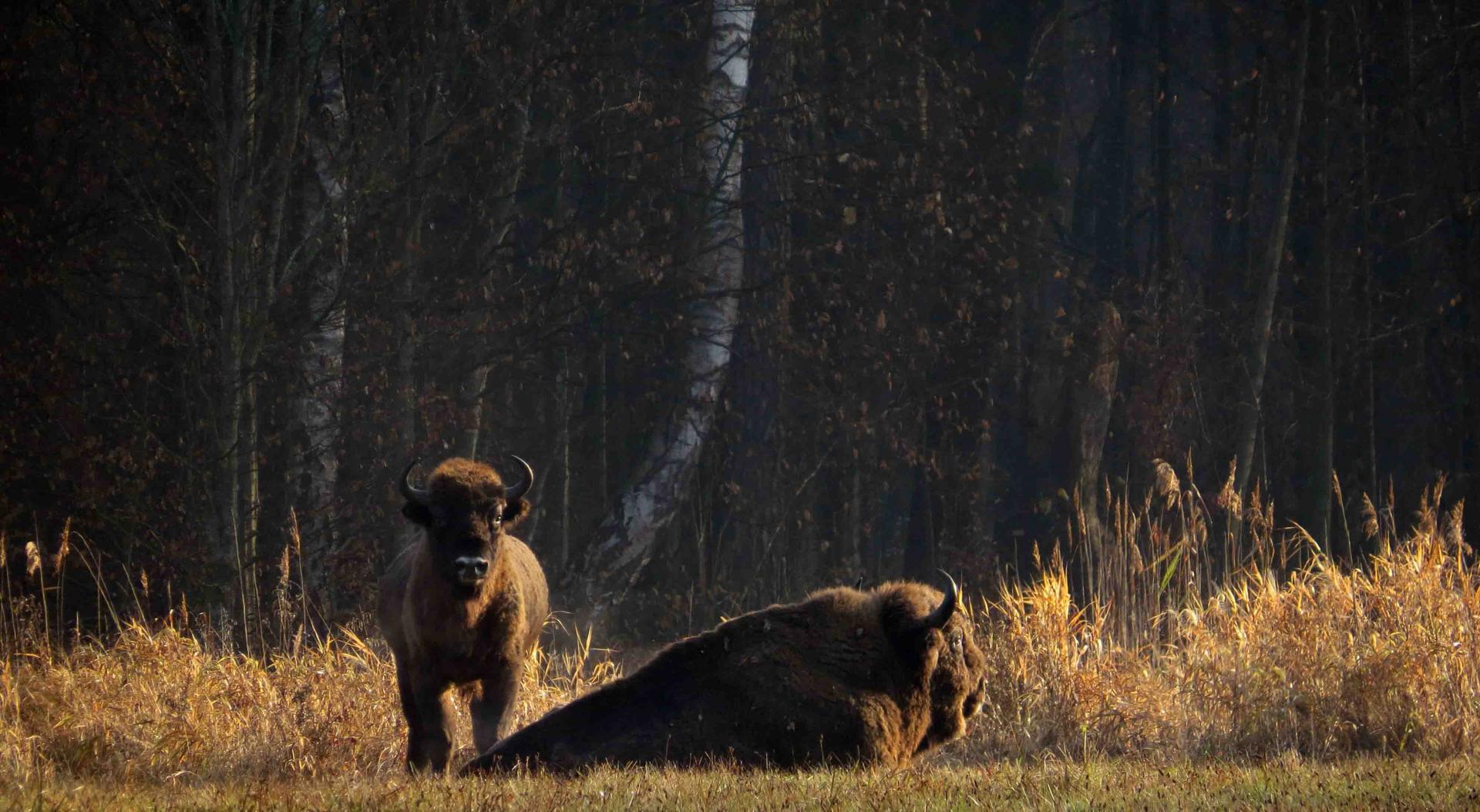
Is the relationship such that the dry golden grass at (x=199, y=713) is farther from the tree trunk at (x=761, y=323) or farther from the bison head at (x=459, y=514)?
the tree trunk at (x=761, y=323)

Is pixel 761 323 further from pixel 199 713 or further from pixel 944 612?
pixel 944 612

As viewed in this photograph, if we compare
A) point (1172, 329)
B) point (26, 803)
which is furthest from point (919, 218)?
point (26, 803)

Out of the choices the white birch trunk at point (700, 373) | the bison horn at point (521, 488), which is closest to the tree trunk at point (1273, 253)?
the white birch trunk at point (700, 373)

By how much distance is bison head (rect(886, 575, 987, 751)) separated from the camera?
328 inches

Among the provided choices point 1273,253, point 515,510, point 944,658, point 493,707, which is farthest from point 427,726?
point 1273,253

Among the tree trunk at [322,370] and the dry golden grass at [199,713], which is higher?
the tree trunk at [322,370]

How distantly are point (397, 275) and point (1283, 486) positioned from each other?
56.5ft

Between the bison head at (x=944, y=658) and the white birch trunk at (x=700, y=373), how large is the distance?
956cm

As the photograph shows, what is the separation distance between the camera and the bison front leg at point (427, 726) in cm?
921

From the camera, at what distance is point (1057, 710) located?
9.88 m

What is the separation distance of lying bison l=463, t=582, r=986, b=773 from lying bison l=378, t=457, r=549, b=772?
5.29 ft

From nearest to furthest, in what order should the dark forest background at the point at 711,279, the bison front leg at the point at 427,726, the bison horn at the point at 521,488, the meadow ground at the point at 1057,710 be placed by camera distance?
the meadow ground at the point at 1057,710 → the bison front leg at the point at 427,726 → the bison horn at the point at 521,488 → the dark forest background at the point at 711,279

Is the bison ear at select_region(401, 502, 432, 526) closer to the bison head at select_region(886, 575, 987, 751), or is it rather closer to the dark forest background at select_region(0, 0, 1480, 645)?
the dark forest background at select_region(0, 0, 1480, 645)

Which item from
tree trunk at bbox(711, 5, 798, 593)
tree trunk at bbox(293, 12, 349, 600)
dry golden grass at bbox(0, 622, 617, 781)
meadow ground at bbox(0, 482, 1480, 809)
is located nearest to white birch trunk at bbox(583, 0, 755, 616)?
tree trunk at bbox(711, 5, 798, 593)
